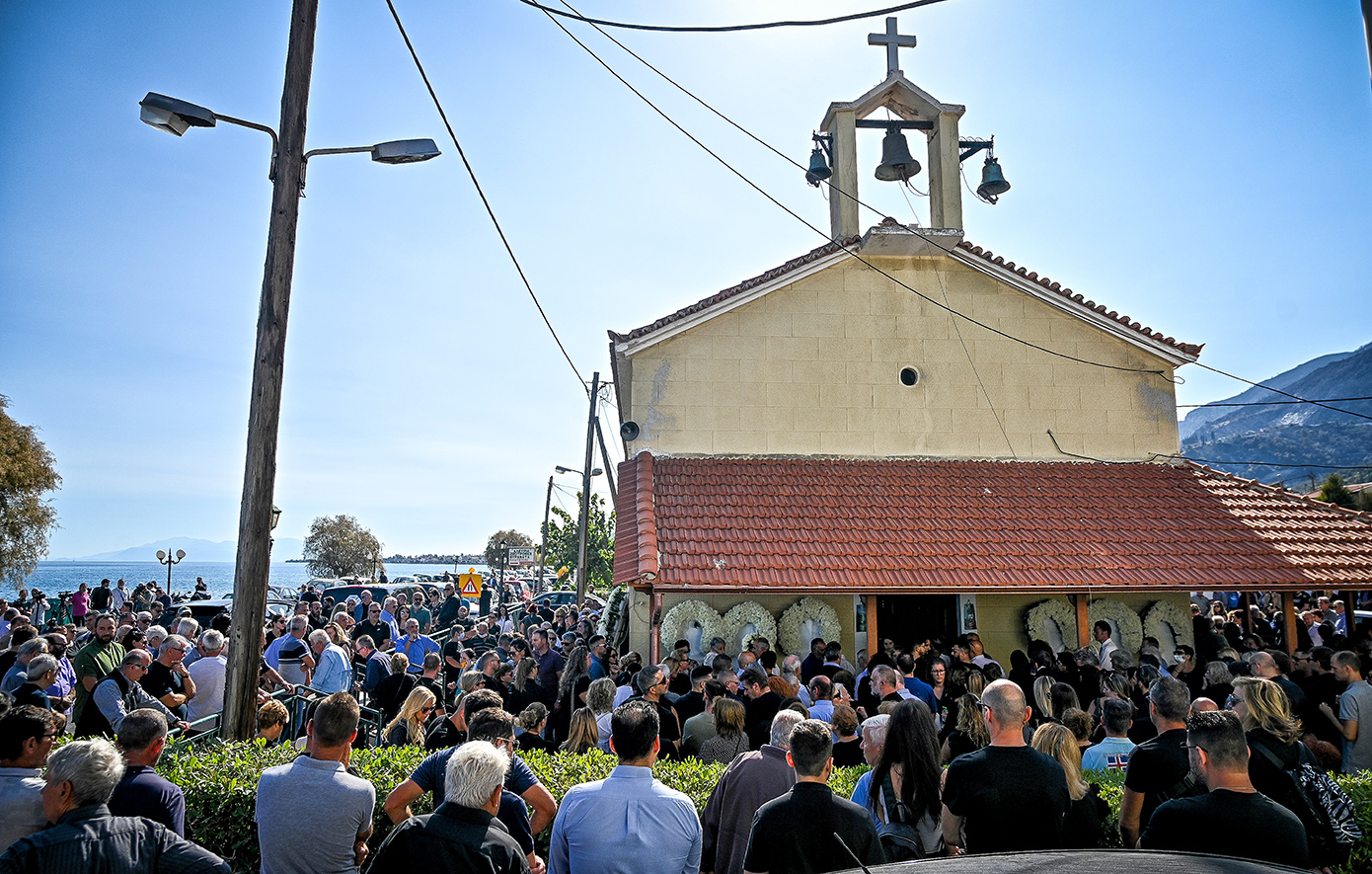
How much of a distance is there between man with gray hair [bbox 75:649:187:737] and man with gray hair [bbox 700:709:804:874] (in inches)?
204

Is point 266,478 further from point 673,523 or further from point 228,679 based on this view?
point 673,523

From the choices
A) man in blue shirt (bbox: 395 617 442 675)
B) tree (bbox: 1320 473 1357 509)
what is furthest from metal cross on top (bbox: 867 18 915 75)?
tree (bbox: 1320 473 1357 509)

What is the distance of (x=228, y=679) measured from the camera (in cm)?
675

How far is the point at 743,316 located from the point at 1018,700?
41.0 feet

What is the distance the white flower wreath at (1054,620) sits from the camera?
1452 centimetres

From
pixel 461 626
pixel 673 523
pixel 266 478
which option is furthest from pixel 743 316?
pixel 266 478

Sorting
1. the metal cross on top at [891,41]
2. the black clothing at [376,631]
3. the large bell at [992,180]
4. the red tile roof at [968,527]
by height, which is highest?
the metal cross on top at [891,41]

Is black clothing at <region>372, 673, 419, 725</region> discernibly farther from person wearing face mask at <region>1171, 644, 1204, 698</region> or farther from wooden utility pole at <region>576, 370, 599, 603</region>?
wooden utility pole at <region>576, 370, 599, 603</region>

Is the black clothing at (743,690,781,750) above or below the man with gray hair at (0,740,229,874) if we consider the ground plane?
below

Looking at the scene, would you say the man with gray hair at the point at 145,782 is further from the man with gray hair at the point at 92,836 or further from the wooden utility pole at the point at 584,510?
the wooden utility pole at the point at 584,510

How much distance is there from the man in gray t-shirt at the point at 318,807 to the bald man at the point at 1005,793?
307 cm

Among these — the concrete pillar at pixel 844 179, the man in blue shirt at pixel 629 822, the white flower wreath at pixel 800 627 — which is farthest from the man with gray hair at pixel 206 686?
the concrete pillar at pixel 844 179

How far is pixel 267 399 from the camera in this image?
6984 millimetres

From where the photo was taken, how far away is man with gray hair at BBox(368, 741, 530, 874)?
11.7 ft
